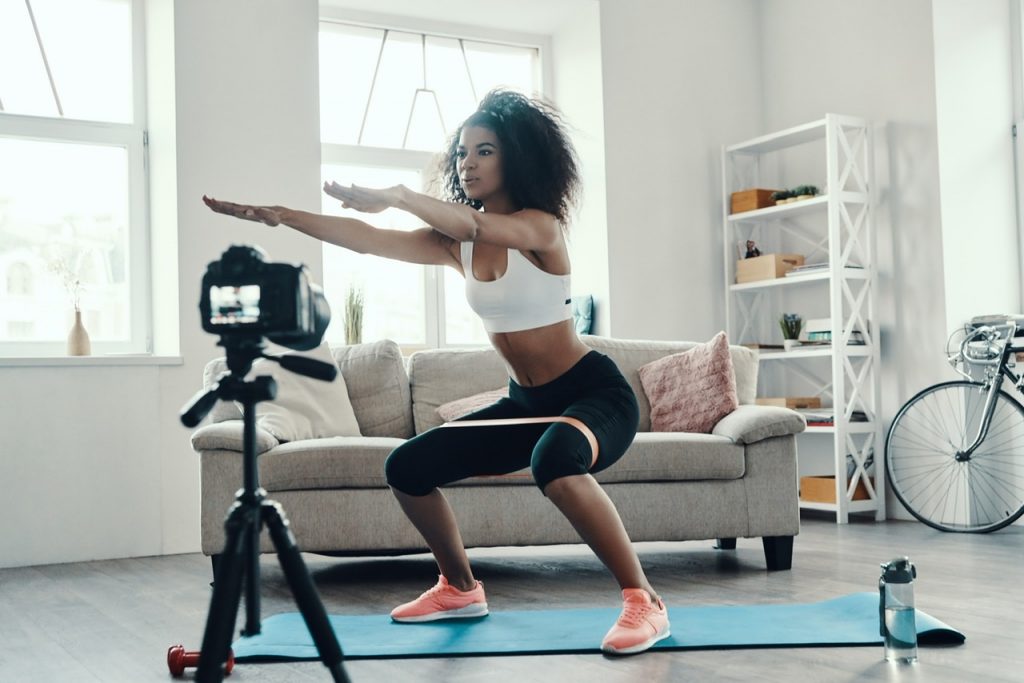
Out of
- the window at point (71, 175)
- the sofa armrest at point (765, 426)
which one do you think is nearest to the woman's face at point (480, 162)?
the sofa armrest at point (765, 426)

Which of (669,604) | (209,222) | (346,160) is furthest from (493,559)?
(346,160)

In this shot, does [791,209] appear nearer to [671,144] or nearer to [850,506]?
[671,144]

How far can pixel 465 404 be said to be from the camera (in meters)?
3.95

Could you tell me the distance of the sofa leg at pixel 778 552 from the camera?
354cm

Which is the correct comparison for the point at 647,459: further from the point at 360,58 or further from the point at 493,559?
the point at 360,58

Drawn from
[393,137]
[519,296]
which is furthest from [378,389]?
[393,137]

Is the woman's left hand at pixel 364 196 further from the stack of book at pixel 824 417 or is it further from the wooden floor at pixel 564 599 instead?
the stack of book at pixel 824 417

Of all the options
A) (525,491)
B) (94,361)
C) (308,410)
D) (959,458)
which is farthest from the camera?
(959,458)

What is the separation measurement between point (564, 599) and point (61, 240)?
287 cm

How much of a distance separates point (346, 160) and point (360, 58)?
53cm

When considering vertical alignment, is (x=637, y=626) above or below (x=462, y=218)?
below

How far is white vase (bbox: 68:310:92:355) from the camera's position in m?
4.46

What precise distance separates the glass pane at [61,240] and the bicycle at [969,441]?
11.4 feet

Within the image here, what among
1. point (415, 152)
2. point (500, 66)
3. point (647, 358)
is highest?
point (500, 66)
